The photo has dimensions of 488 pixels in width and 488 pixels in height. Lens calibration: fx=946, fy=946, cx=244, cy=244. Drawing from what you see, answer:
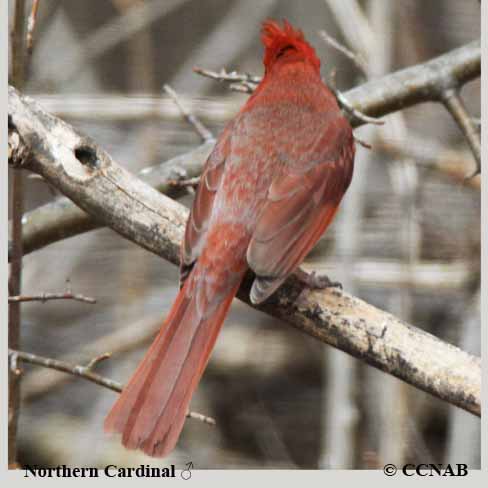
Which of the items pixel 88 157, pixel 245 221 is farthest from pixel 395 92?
pixel 88 157

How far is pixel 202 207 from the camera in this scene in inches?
136

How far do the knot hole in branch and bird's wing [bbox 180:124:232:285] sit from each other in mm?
385

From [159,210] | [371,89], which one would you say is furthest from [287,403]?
[159,210]

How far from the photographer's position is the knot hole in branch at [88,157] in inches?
130

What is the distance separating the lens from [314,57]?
13.5 ft

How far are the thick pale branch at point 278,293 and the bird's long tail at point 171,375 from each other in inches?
9.1

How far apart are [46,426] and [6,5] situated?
276 centimetres

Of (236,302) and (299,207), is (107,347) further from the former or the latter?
(299,207)

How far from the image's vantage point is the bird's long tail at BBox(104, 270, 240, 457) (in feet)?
10.0

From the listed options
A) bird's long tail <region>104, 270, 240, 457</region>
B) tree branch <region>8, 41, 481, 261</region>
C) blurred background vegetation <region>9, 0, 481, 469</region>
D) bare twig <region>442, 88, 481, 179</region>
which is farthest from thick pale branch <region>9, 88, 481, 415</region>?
blurred background vegetation <region>9, 0, 481, 469</region>

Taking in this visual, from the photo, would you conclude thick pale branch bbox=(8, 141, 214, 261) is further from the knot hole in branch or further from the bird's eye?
the bird's eye

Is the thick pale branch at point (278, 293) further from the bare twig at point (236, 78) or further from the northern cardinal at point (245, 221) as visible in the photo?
the bare twig at point (236, 78)

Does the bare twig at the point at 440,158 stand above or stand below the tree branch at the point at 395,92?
above

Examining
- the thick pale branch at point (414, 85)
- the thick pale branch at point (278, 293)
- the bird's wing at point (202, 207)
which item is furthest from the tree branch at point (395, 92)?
the thick pale branch at point (278, 293)
